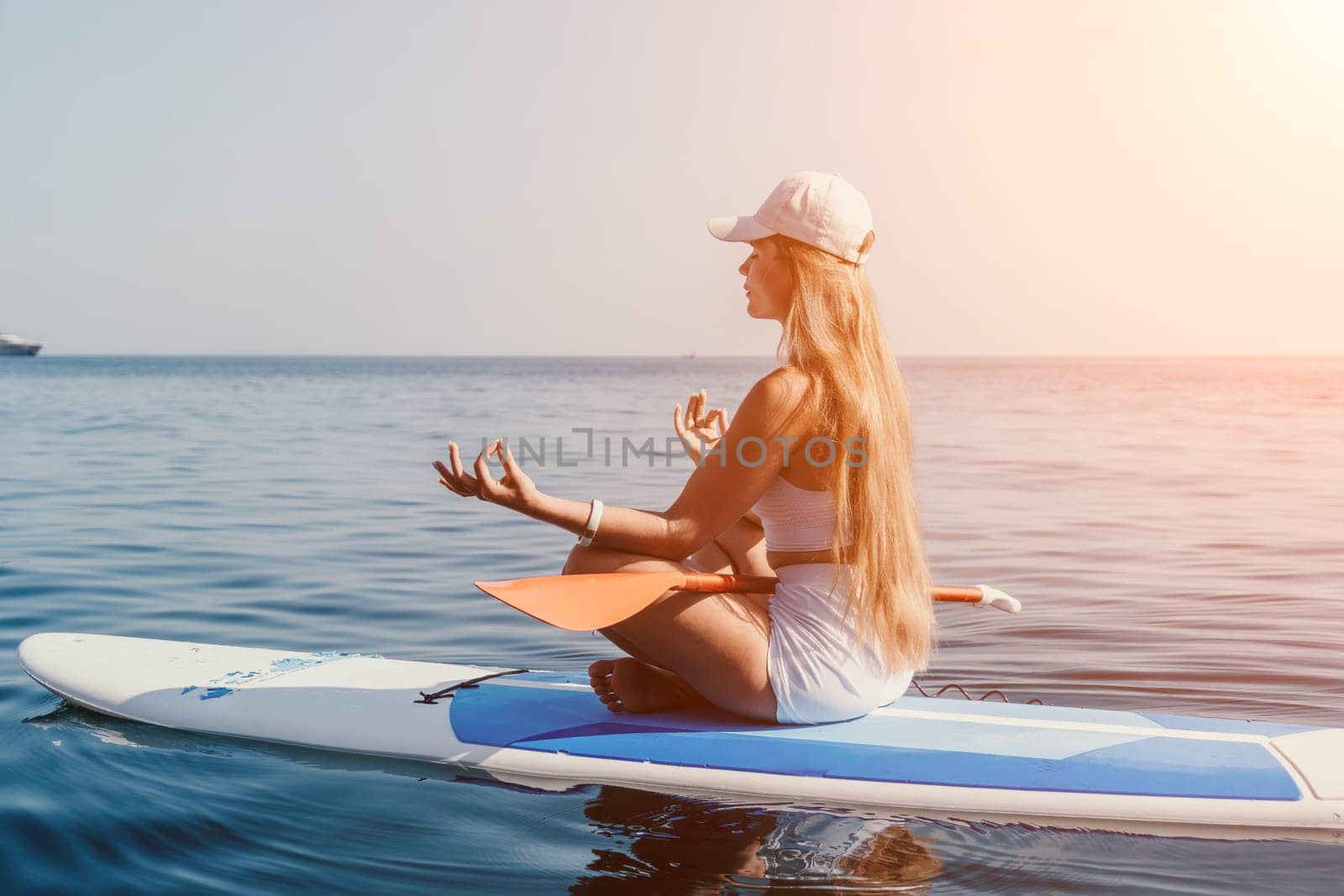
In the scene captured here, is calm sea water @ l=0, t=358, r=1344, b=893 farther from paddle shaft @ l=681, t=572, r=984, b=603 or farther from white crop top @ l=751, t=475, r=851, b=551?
white crop top @ l=751, t=475, r=851, b=551

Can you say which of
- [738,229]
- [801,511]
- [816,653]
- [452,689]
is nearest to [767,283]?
[738,229]

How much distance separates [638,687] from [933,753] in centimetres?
90

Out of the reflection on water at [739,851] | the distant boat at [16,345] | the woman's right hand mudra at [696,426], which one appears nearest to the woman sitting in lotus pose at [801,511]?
the reflection on water at [739,851]

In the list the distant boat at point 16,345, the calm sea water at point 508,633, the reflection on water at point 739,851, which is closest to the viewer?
the reflection on water at point 739,851

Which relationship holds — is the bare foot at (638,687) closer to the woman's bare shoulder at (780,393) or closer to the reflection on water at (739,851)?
the reflection on water at (739,851)

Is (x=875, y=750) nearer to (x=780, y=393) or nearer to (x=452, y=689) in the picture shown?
(x=780, y=393)

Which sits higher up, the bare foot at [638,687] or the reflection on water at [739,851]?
the bare foot at [638,687]

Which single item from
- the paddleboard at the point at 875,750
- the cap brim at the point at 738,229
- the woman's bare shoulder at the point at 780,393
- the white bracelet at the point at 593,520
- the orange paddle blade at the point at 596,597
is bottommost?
the paddleboard at the point at 875,750

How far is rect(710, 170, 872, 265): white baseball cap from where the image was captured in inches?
115

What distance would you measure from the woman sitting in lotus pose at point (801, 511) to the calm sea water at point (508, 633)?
1.57 ft

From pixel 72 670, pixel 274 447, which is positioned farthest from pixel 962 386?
pixel 72 670

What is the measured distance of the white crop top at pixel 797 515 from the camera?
304cm

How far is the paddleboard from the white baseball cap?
1410mm

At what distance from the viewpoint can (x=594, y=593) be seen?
9.81 feet
